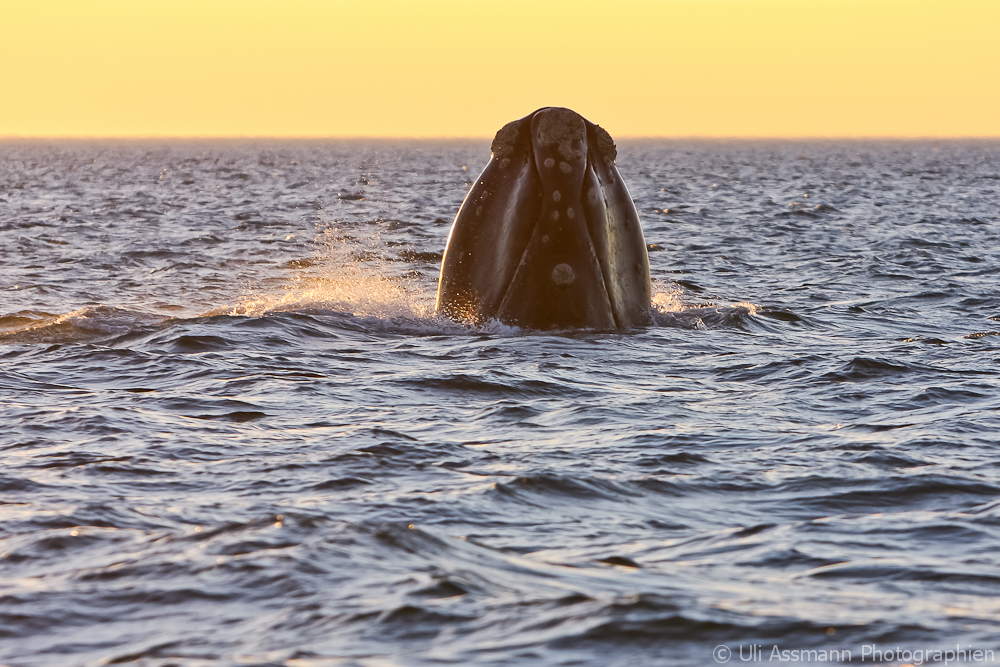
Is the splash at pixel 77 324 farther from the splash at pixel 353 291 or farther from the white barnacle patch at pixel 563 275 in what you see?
the white barnacle patch at pixel 563 275

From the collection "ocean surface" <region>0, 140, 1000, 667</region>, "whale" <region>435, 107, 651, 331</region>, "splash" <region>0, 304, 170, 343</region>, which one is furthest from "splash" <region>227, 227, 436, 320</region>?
"whale" <region>435, 107, 651, 331</region>

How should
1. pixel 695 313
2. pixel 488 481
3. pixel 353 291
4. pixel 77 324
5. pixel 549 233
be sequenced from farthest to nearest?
pixel 353 291
pixel 695 313
pixel 77 324
pixel 549 233
pixel 488 481

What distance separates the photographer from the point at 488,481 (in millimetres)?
7082

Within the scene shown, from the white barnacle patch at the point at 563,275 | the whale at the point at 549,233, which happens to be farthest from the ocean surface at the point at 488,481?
the white barnacle patch at the point at 563,275

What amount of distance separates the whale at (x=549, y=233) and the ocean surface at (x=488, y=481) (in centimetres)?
37

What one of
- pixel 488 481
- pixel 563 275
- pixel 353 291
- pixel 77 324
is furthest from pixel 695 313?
pixel 488 481

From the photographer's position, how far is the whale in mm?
10539

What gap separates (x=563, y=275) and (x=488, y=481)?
3.79 m

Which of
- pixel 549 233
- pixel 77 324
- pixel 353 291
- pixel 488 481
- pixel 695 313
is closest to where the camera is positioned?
pixel 488 481

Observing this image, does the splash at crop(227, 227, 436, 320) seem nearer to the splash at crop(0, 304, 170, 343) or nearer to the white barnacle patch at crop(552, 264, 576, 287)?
the splash at crop(0, 304, 170, 343)

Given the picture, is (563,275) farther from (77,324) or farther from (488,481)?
(77,324)

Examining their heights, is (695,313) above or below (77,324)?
above

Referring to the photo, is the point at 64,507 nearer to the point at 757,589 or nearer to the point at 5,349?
the point at 757,589

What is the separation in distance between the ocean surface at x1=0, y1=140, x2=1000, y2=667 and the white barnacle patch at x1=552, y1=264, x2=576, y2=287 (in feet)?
1.89
